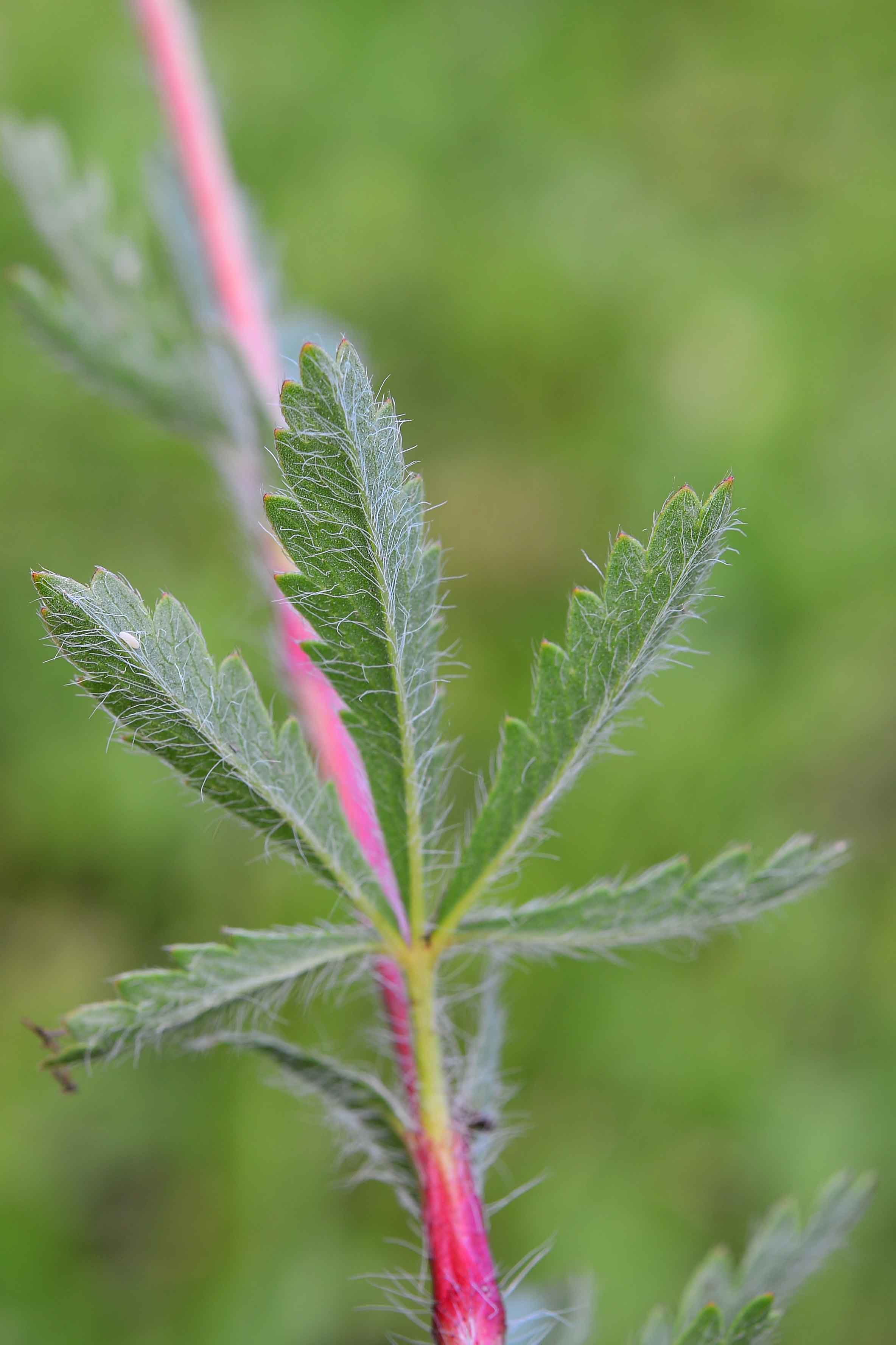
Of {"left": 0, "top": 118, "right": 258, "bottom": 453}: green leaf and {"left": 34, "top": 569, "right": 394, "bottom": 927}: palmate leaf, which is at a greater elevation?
{"left": 0, "top": 118, "right": 258, "bottom": 453}: green leaf

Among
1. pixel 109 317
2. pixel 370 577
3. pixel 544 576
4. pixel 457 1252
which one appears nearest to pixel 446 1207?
pixel 457 1252

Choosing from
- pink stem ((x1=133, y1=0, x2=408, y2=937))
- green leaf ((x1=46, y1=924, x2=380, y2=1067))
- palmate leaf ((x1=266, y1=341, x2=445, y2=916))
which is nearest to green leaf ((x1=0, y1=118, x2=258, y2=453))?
pink stem ((x1=133, y1=0, x2=408, y2=937))

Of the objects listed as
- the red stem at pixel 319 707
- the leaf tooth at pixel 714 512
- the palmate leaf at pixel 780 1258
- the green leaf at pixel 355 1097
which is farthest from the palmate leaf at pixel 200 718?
the palmate leaf at pixel 780 1258

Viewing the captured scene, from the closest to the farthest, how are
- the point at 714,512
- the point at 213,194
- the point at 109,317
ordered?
the point at 714,512, the point at 109,317, the point at 213,194

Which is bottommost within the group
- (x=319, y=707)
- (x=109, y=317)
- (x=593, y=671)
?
(x=593, y=671)

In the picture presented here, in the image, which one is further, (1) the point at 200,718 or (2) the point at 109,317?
(2) the point at 109,317

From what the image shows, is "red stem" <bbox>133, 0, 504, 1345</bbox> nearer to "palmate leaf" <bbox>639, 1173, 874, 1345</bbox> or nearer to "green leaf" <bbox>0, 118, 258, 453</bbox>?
"green leaf" <bbox>0, 118, 258, 453</bbox>

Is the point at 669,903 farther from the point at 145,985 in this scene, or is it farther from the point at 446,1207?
the point at 145,985
